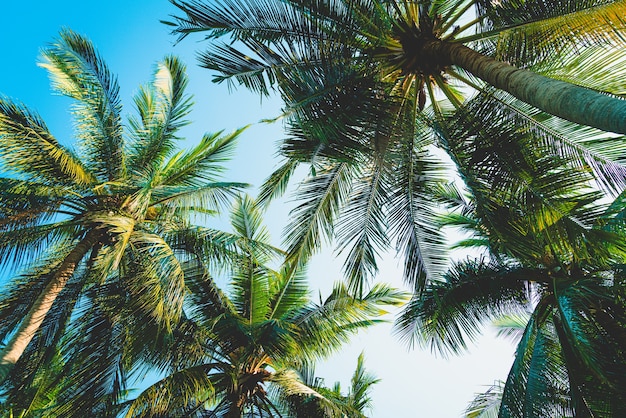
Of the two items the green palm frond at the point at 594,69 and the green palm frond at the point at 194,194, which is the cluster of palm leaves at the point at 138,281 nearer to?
the green palm frond at the point at 194,194

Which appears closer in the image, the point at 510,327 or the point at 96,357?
the point at 96,357

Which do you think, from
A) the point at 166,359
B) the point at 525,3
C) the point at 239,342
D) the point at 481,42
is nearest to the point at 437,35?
the point at 481,42

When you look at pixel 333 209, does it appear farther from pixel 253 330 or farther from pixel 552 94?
pixel 552 94

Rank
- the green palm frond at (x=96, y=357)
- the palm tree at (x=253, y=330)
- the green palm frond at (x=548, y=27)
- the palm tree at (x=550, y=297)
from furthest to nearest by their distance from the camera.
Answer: the palm tree at (x=253, y=330) < the green palm frond at (x=96, y=357) < the palm tree at (x=550, y=297) < the green palm frond at (x=548, y=27)

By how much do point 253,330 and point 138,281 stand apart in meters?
2.13

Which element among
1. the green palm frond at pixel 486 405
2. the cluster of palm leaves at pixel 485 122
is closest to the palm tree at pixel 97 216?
the cluster of palm leaves at pixel 485 122

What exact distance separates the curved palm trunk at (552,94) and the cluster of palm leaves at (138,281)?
458 cm

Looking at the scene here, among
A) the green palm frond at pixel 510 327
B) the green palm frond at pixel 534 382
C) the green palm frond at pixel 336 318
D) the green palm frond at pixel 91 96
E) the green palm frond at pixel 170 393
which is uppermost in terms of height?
the green palm frond at pixel 91 96

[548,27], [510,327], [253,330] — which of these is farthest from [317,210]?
[510,327]

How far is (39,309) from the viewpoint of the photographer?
753 cm

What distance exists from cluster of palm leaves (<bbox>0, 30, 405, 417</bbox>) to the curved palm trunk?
180 inches

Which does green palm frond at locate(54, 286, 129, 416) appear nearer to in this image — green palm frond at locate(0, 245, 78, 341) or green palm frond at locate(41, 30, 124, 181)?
green palm frond at locate(0, 245, 78, 341)

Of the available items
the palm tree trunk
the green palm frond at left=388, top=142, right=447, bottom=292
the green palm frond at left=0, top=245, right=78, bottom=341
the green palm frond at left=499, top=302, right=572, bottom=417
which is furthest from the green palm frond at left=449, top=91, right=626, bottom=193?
the green palm frond at left=0, top=245, right=78, bottom=341

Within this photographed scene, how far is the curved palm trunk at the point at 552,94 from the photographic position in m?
3.85
